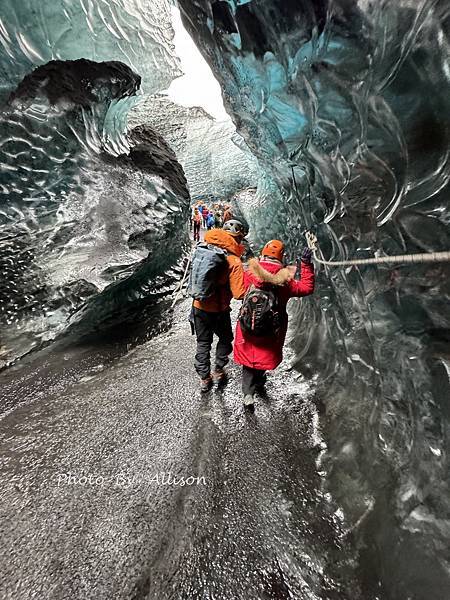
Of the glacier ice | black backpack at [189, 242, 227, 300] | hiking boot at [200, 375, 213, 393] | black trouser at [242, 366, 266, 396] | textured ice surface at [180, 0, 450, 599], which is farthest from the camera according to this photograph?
the glacier ice

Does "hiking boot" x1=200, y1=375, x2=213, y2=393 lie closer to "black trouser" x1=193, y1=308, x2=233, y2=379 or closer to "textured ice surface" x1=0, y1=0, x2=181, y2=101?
"black trouser" x1=193, y1=308, x2=233, y2=379

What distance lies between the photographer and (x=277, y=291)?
2652mm

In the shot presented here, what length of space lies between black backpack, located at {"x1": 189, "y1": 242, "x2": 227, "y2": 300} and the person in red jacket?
0.93ft

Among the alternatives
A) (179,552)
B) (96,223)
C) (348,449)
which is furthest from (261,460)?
(96,223)

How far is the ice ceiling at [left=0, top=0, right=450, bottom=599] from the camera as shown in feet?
4.96

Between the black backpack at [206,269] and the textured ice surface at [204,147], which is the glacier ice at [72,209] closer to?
the black backpack at [206,269]

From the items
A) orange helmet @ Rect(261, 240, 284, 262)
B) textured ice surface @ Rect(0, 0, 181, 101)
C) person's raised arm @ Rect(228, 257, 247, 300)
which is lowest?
person's raised arm @ Rect(228, 257, 247, 300)

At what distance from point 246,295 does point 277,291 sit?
0.28 metres

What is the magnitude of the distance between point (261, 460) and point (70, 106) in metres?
5.87

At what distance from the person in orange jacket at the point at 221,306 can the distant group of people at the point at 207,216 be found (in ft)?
28.2

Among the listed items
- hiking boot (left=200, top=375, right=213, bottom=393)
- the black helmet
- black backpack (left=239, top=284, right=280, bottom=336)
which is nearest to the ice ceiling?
black backpack (left=239, top=284, right=280, bottom=336)

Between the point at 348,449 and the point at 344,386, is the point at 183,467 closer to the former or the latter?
the point at 348,449

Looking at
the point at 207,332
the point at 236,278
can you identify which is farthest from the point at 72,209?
the point at 236,278

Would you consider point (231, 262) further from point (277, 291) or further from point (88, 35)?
point (88, 35)
